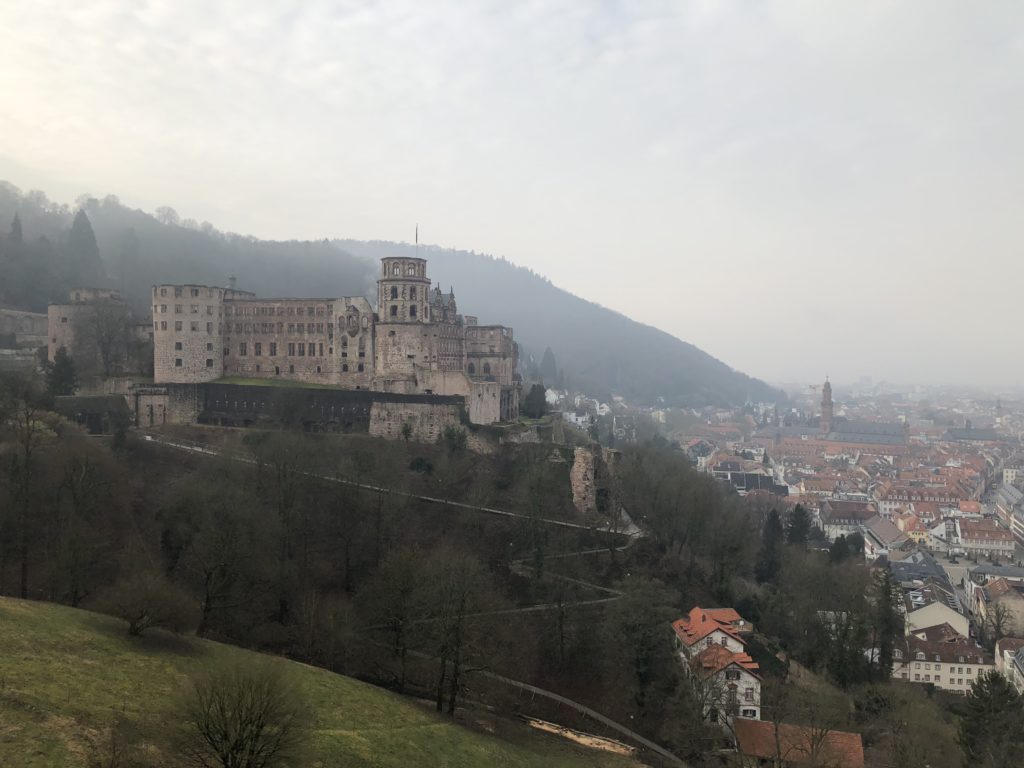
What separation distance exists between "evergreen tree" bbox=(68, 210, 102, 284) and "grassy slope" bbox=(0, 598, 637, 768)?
6708cm

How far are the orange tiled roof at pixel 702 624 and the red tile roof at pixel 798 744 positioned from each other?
5428mm

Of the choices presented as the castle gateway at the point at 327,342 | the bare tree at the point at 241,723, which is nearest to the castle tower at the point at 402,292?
the castle gateway at the point at 327,342

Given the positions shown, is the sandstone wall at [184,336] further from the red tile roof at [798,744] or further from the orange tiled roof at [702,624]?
the red tile roof at [798,744]

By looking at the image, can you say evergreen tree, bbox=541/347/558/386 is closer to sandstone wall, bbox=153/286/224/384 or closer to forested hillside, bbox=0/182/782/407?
forested hillside, bbox=0/182/782/407

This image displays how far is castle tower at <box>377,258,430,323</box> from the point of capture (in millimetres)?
58188

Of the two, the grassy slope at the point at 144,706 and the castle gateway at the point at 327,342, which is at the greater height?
the castle gateway at the point at 327,342

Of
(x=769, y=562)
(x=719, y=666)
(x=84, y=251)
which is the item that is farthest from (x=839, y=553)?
(x=84, y=251)

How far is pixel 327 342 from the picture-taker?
59250 millimetres

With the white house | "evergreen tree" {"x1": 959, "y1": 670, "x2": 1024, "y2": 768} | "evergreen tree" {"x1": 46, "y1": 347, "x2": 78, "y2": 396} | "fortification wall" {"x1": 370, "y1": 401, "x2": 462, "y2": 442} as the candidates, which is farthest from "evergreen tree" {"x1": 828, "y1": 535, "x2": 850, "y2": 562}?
"evergreen tree" {"x1": 46, "y1": 347, "x2": 78, "y2": 396}

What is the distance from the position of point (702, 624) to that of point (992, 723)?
12.7m

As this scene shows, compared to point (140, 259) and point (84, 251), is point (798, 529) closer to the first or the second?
point (84, 251)

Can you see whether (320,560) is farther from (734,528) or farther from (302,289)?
(302,289)

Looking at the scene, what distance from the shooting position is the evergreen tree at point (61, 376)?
167ft

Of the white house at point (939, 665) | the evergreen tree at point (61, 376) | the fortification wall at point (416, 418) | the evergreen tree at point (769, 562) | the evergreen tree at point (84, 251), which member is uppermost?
the evergreen tree at point (84, 251)
